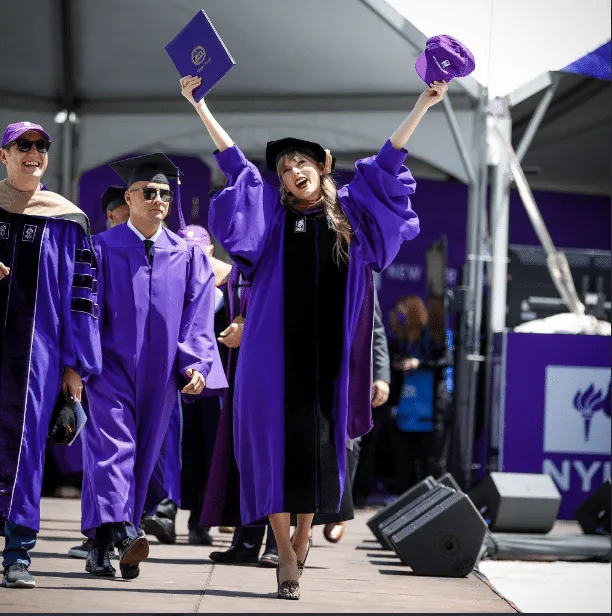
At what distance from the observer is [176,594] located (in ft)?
16.1

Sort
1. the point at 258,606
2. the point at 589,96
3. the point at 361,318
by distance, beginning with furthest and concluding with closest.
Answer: the point at 589,96 → the point at 361,318 → the point at 258,606

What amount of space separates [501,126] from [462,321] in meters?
1.53

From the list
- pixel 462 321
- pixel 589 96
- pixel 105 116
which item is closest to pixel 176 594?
pixel 462 321

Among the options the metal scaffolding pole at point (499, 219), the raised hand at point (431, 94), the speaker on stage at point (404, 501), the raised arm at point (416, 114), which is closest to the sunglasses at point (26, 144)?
the raised arm at point (416, 114)

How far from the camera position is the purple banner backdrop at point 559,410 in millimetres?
9992

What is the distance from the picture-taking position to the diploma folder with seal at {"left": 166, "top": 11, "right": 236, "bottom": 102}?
5016 mm

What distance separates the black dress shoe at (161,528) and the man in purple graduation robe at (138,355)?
164 cm

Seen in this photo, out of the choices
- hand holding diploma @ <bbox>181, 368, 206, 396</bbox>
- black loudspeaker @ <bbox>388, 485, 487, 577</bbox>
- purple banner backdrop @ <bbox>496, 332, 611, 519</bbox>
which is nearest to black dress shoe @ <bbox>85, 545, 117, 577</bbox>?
hand holding diploma @ <bbox>181, 368, 206, 396</bbox>

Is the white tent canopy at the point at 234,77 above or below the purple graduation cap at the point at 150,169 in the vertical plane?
above

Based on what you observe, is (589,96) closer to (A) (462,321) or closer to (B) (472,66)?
(A) (462,321)

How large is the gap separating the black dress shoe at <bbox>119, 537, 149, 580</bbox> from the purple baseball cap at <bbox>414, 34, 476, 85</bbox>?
6.85 ft

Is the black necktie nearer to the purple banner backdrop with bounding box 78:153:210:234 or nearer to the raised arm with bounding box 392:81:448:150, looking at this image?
the raised arm with bounding box 392:81:448:150

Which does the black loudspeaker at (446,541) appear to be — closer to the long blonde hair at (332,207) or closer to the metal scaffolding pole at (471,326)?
the long blonde hair at (332,207)

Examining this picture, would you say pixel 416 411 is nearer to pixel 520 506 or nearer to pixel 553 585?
pixel 520 506
